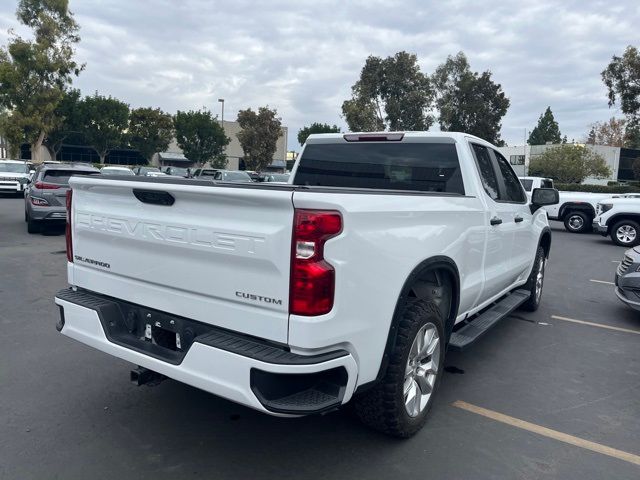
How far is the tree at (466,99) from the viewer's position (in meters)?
45.9

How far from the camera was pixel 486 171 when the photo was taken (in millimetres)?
4672

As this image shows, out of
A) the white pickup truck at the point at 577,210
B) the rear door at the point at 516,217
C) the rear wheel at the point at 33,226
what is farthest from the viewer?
the white pickup truck at the point at 577,210

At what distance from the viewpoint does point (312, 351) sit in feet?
7.99

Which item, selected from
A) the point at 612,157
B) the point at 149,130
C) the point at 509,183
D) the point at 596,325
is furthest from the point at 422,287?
the point at 612,157

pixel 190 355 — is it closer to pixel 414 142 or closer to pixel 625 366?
pixel 414 142

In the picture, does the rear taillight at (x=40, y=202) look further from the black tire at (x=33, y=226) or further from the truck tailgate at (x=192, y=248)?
the truck tailgate at (x=192, y=248)

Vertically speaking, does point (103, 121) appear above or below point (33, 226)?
above

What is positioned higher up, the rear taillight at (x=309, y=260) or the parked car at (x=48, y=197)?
the rear taillight at (x=309, y=260)

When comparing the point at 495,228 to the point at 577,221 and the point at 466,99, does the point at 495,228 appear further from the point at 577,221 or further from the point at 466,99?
the point at 466,99

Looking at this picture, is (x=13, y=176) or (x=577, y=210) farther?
(x=13, y=176)

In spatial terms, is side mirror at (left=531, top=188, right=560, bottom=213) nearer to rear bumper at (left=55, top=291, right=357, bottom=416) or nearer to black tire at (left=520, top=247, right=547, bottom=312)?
black tire at (left=520, top=247, right=547, bottom=312)

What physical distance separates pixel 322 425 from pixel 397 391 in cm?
75

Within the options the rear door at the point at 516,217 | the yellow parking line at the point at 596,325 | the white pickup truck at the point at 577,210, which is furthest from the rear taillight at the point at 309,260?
the white pickup truck at the point at 577,210

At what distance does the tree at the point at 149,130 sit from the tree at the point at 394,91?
71.4 ft
